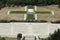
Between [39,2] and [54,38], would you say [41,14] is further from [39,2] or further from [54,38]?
[54,38]

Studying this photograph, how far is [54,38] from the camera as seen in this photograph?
1117 cm

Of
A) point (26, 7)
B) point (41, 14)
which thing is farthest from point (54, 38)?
point (26, 7)

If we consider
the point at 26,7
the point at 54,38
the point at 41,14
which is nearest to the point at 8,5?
the point at 26,7

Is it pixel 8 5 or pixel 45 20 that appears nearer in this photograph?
pixel 45 20

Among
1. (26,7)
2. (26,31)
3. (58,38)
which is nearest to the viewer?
(58,38)

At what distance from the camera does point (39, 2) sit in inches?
883

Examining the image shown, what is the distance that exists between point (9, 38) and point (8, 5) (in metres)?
7.12

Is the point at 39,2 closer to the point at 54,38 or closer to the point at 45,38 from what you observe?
the point at 45,38

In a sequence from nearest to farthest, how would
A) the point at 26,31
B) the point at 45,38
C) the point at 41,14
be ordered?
the point at 45,38
the point at 26,31
the point at 41,14

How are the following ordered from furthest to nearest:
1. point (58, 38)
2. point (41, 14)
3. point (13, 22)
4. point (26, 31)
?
point (41, 14) < point (13, 22) < point (26, 31) < point (58, 38)

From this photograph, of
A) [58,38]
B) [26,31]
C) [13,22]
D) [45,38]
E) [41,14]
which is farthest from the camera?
[41,14]

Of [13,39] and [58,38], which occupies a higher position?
[58,38]

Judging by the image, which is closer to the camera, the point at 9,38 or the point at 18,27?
the point at 9,38

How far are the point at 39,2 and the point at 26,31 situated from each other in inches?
255
